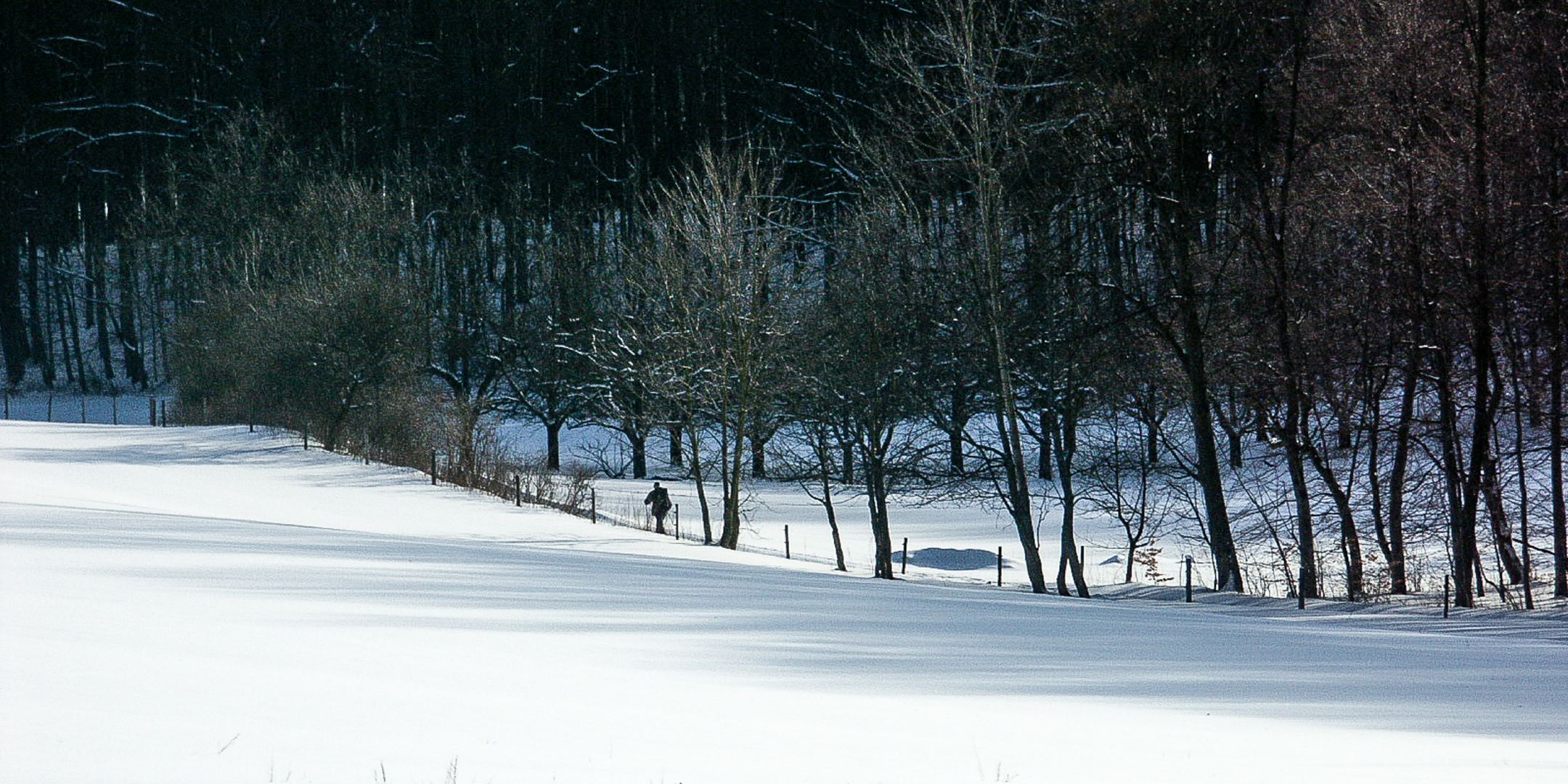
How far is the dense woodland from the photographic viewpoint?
58.7ft

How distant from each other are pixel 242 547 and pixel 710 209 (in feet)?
53.3

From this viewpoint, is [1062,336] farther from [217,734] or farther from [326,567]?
[217,734]

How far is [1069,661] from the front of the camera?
9.40 meters

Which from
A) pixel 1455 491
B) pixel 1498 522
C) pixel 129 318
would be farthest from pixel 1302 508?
pixel 129 318

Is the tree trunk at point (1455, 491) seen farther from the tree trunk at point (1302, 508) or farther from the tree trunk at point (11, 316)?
the tree trunk at point (11, 316)

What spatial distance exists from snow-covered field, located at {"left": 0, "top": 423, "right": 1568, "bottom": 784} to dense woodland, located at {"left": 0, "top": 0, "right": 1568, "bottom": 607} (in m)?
5.37

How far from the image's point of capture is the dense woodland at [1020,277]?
17891 millimetres

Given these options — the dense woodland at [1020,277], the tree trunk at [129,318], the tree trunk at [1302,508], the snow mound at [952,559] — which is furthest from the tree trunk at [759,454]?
the tree trunk at [129,318]

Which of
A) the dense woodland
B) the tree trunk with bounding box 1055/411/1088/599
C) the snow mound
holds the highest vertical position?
the dense woodland

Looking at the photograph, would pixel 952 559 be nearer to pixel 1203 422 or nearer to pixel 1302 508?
pixel 1203 422

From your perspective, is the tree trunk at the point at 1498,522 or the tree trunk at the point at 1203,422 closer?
the tree trunk at the point at 1498,522

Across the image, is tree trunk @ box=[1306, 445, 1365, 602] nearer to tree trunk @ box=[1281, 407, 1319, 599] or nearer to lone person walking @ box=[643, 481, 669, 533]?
tree trunk @ box=[1281, 407, 1319, 599]

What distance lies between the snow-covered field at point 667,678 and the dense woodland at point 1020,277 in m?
5.37

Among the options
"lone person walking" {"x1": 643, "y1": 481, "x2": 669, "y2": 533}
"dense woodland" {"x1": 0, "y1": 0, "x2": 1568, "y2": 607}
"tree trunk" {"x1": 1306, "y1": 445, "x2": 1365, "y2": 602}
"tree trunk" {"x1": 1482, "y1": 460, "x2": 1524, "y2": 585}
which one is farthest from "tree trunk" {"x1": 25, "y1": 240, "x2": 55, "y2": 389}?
"tree trunk" {"x1": 1482, "y1": 460, "x2": 1524, "y2": 585}
